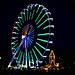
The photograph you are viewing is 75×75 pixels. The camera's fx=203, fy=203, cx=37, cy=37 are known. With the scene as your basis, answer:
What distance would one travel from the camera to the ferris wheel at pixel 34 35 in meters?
10.3

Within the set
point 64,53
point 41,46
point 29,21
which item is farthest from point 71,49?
point 29,21

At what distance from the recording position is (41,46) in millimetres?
10297

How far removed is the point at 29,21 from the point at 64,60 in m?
2.84

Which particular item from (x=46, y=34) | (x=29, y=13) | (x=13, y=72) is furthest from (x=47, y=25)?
(x=13, y=72)

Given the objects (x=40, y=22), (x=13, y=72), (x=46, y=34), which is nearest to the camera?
(x=13, y=72)

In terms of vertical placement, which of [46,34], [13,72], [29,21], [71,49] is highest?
[29,21]

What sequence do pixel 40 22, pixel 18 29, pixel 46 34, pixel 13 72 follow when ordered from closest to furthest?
pixel 13 72 → pixel 46 34 → pixel 40 22 → pixel 18 29

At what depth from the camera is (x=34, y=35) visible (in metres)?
10.5

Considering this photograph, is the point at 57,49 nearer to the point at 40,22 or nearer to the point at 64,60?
the point at 64,60

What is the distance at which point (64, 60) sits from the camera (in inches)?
419

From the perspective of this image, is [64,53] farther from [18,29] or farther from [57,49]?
[18,29]

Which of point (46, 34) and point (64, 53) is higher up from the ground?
point (46, 34)

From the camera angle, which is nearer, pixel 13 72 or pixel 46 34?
pixel 13 72

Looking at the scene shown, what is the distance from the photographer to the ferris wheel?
1027 cm
